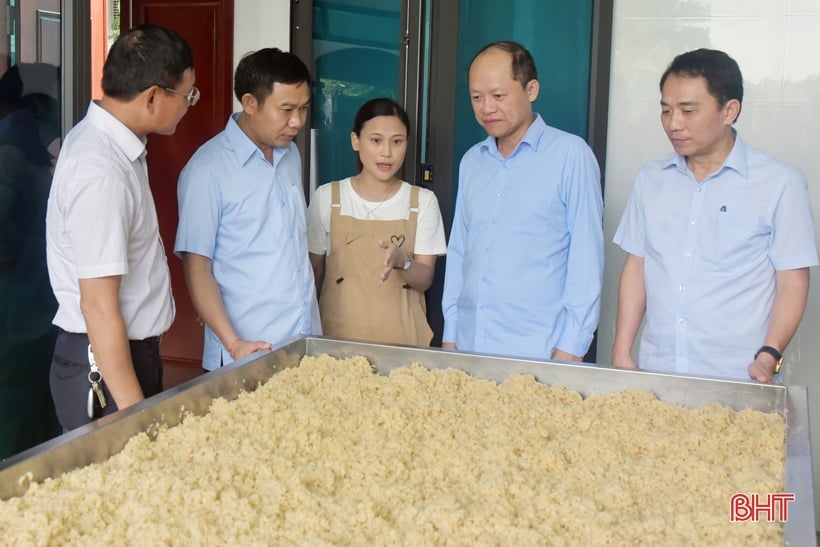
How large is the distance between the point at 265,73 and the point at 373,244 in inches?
26.2

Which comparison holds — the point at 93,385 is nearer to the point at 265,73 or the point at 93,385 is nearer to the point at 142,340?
the point at 142,340

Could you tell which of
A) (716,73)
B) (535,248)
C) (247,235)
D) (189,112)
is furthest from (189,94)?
(189,112)

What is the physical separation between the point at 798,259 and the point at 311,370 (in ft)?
3.75

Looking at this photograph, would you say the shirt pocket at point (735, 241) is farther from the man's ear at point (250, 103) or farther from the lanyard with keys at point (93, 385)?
the lanyard with keys at point (93, 385)

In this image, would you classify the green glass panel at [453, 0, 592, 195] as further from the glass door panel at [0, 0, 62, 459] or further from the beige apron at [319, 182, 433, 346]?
the glass door panel at [0, 0, 62, 459]

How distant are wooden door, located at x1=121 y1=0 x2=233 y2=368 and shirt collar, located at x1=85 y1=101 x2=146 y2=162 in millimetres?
2516

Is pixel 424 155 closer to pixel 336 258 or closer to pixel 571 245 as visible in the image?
pixel 336 258

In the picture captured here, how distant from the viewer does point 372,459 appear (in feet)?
4.77

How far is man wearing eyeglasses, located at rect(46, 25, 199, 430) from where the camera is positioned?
69.9 inches

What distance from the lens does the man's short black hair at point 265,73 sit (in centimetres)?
229

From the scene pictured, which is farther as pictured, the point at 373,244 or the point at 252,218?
the point at 373,244

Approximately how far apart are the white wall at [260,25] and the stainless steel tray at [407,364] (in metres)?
2.18

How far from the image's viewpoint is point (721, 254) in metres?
2.16

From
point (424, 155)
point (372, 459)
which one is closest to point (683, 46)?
point (424, 155)
